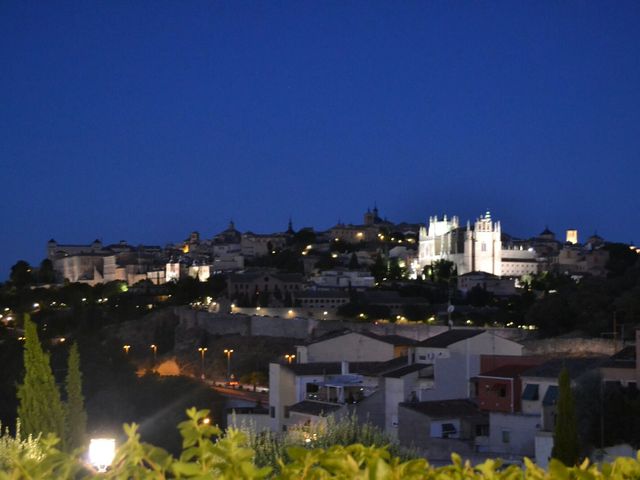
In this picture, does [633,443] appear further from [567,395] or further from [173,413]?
[173,413]

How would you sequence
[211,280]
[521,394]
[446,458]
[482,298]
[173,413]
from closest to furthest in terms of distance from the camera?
[446,458] → [521,394] → [173,413] → [482,298] → [211,280]

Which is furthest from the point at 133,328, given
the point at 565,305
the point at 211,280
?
the point at 565,305

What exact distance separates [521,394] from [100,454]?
12.9 meters

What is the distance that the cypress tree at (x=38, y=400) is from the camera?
1568 cm

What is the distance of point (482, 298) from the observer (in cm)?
5881

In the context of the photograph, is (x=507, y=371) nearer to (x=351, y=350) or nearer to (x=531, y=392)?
(x=531, y=392)

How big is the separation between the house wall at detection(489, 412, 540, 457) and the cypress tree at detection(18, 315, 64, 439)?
7.95 metres

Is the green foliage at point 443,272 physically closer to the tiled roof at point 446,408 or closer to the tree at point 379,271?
the tree at point 379,271

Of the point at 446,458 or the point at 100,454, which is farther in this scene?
the point at 446,458

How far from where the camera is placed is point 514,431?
771 inches

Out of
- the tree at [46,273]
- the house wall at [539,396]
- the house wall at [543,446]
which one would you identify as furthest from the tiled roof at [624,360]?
the tree at [46,273]

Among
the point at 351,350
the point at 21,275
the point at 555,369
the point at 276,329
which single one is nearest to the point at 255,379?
the point at 276,329

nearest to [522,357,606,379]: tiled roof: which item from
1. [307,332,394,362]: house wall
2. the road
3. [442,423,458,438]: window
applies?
[442,423,458,438]: window

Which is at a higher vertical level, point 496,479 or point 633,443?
point 496,479
